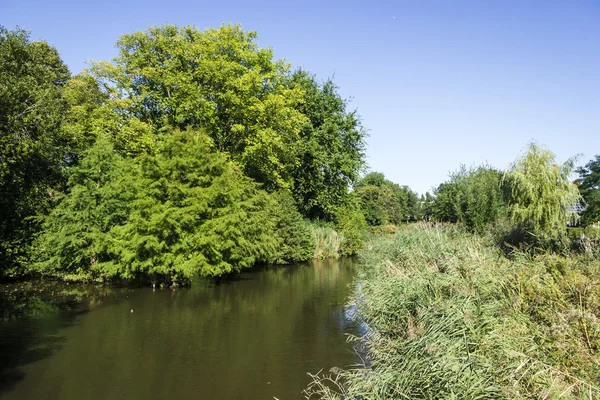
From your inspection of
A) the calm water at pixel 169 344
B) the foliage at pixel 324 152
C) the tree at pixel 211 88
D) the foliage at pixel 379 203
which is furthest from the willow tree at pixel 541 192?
the foliage at pixel 379 203

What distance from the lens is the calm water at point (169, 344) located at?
9680 mm

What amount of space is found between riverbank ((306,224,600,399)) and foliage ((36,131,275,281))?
1249 centimetres

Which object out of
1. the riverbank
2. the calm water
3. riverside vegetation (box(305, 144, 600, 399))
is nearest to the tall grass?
the calm water

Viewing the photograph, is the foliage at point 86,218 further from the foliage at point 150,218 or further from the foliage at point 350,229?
the foliage at point 350,229

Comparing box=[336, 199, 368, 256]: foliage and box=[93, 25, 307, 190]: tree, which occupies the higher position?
box=[93, 25, 307, 190]: tree

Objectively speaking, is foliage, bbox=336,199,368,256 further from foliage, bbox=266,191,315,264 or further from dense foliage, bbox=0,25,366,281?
foliage, bbox=266,191,315,264

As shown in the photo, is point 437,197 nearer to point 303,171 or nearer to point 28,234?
point 303,171

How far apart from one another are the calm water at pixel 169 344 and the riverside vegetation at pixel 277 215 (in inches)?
52.0

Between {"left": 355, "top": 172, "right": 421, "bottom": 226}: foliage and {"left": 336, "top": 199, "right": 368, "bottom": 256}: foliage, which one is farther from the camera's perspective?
{"left": 355, "top": 172, "right": 421, "bottom": 226}: foliage

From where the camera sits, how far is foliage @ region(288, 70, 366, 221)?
35938 mm

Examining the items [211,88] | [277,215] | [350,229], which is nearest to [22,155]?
[211,88]

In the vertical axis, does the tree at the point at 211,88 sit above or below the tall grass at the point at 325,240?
above

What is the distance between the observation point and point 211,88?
2686 cm

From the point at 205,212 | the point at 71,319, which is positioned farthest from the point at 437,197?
the point at 71,319
